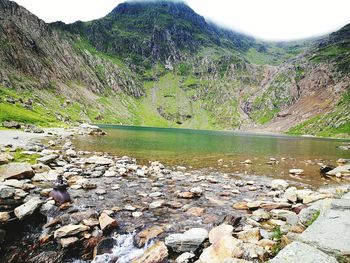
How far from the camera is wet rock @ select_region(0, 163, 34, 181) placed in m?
19.8

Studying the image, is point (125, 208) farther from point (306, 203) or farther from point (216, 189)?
point (306, 203)

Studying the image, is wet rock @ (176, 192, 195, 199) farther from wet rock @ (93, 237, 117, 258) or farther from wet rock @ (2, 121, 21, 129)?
wet rock @ (2, 121, 21, 129)

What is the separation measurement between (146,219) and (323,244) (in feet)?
32.6

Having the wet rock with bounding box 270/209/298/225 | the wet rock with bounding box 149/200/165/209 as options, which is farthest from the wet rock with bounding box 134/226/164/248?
the wet rock with bounding box 270/209/298/225

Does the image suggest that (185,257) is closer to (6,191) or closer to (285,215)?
(285,215)

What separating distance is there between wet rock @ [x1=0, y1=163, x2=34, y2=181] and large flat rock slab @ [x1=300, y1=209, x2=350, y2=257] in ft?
66.0

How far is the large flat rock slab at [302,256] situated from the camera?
287 inches

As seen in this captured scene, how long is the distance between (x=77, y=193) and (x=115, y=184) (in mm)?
4108

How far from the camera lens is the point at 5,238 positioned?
12414 millimetres

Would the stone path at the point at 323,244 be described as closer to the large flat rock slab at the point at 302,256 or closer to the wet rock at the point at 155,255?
the large flat rock slab at the point at 302,256

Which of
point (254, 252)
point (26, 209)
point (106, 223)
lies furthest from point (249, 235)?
point (26, 209)

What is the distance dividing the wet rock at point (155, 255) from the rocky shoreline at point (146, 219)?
0.04 metres

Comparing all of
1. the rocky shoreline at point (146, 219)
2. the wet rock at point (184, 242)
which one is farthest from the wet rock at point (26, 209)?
the wet rock at point (184, 242)

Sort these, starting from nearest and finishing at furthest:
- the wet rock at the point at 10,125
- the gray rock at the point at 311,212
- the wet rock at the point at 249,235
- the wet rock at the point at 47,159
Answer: the wet rock at the point at 249,235, the gray rock at the point at 311,212, the wet rock at the point at 47,159, the wet rock at the point at 10,125
